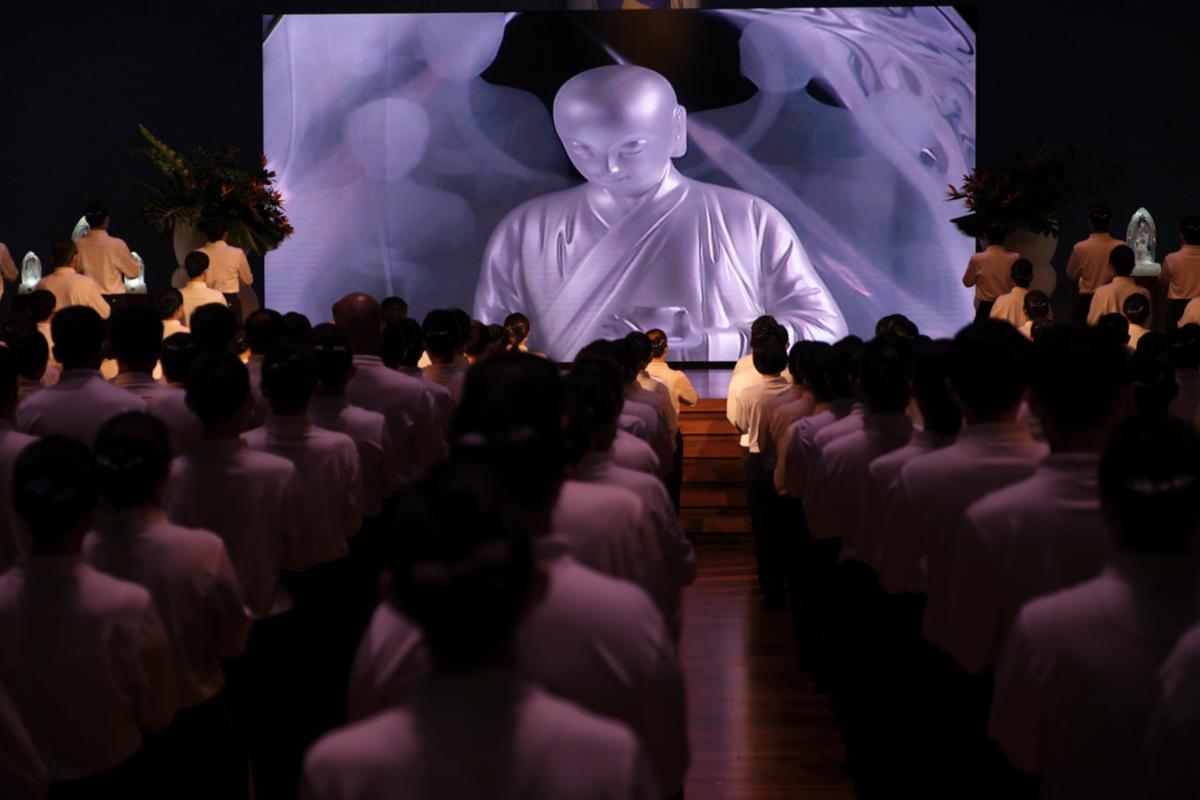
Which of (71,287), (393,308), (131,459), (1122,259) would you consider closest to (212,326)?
(131,459)

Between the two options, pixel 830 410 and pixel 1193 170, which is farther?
pixel 1193 170

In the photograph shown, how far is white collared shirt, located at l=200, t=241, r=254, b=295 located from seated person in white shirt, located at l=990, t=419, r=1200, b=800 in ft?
26.4

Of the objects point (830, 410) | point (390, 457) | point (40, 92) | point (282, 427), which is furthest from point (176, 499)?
point (40, 92)

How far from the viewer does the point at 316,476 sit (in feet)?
11.5

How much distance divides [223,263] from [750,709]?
566 centimetres

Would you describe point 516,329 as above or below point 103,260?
below

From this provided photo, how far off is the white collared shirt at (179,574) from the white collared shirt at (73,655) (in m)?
0.24

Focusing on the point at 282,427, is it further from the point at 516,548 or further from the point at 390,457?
the point at 516,548

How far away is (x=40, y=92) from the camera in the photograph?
1267cm

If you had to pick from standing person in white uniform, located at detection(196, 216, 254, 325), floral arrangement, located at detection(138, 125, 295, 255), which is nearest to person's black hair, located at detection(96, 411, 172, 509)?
standing person in white uniform, located at detection(196, 216, 254, 325)

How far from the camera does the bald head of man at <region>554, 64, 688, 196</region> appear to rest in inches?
426

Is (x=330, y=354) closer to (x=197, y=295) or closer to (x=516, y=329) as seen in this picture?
(x=516, y=329)

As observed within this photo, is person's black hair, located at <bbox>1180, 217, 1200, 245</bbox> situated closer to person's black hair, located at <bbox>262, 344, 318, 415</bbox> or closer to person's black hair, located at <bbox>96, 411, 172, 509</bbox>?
person's black hair, located at <bbox>262, 344, 318, 415</bbox>

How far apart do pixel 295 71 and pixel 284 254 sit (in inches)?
52.7
